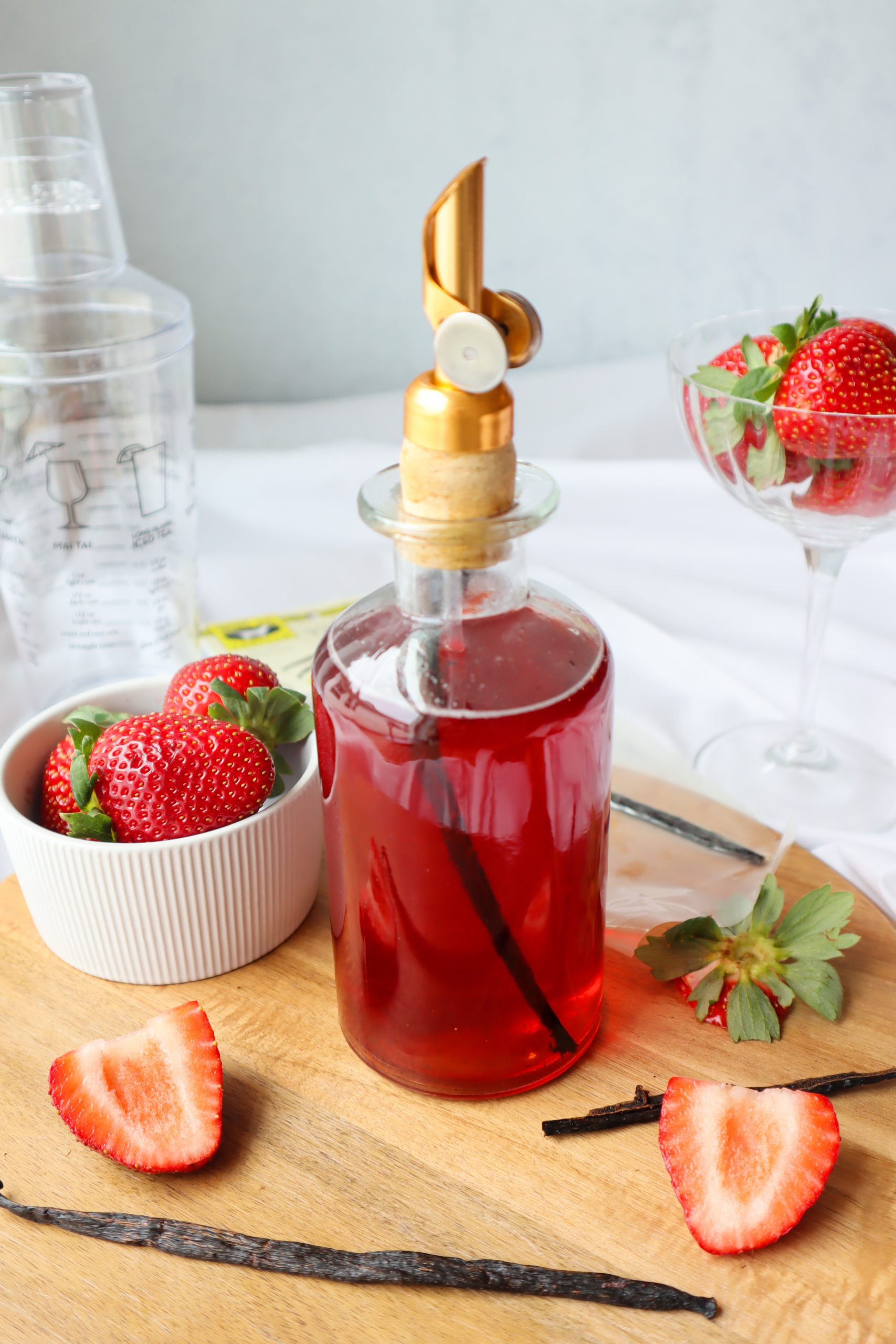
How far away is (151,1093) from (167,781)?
152 mm

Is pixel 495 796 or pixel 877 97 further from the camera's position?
pixel 877 97

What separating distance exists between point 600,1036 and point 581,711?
21 centimetres

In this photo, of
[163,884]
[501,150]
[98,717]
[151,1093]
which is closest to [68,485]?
[98,717]

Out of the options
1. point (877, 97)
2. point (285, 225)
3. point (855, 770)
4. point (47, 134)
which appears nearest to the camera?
point (47, 134)

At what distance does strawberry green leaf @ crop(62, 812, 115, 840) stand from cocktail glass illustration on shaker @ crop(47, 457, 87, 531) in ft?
1.35

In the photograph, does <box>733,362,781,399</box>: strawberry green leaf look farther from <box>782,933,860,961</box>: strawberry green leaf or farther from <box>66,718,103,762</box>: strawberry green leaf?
<box>66,718,103,762</box>: strawberry green leaf

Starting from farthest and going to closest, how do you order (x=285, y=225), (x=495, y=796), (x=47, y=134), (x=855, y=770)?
(x=285, y=225) → (x=855, y=770) → (x=47, y=134) → (x=495, y=796)

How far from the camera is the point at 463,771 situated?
54 centimetres

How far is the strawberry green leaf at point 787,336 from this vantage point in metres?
0.86

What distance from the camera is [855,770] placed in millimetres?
1037

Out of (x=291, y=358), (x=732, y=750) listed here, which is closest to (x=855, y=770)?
(x=732, y=750)

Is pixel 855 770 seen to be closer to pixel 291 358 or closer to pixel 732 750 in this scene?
pixel 732 750

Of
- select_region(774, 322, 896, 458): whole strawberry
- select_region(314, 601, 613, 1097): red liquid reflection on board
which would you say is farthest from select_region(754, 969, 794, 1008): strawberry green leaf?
select_region(774, 322, 896, 458): whole strawberry

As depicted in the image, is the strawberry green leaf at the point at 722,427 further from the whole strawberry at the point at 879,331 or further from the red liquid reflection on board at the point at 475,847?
the red liquid reflection on board at the point at 475,847
